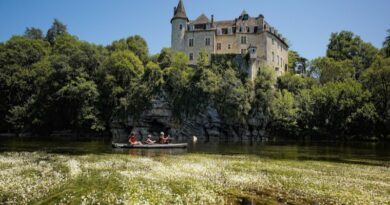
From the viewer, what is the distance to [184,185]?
66.0 feet

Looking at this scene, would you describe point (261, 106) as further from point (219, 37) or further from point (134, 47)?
point (134, 47)

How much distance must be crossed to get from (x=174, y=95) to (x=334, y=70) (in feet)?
168

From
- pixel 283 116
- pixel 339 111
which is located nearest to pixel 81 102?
pixel 283 116

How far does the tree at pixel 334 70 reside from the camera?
10781 cm

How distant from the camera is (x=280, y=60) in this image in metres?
110

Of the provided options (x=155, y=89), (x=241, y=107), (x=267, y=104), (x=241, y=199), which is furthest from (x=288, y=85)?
(x=241, y=199)

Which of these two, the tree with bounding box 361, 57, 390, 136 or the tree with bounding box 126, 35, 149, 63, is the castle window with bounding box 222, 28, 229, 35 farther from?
the tree with bounding box 361, 57, 390, 136

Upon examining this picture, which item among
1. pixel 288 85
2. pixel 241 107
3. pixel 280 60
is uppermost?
pixel 280 60

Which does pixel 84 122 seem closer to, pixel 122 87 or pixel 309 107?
pixel 122 87

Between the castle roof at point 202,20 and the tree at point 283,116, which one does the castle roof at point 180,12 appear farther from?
the tree at point 283,116

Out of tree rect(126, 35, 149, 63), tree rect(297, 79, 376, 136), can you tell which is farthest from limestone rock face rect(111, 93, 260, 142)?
tree rect(126, 35, 149, 63)

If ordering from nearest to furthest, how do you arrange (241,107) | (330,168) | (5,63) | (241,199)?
(241,199) → (330,168) → (241,107) → (5,63)

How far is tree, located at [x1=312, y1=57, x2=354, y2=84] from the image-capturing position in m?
108

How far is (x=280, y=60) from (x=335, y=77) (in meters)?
16.8
